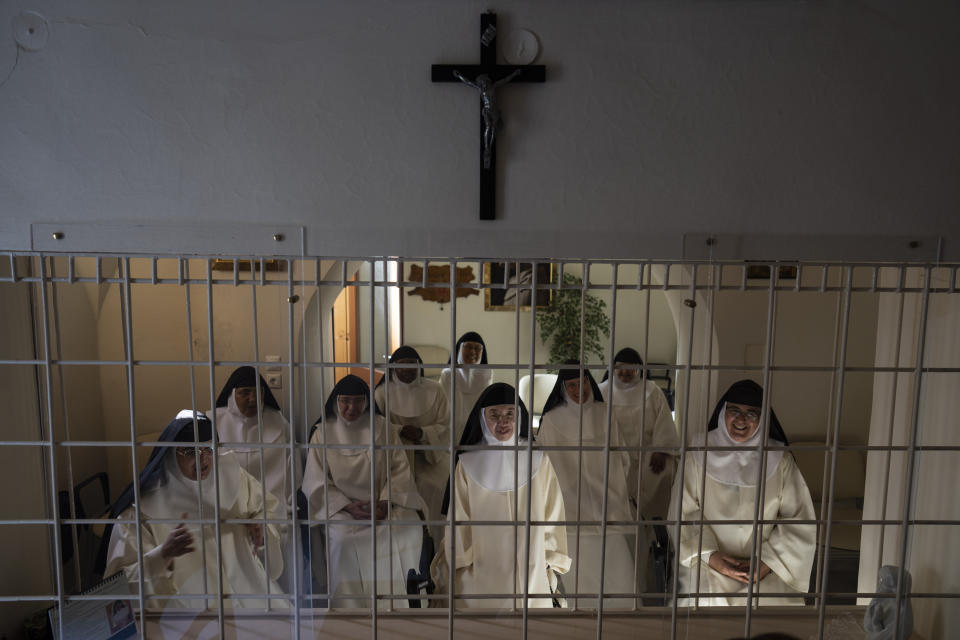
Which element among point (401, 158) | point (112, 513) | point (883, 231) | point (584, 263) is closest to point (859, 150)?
point (883, 231)

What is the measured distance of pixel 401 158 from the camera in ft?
5.23

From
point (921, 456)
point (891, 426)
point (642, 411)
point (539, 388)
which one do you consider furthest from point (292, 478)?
point (921, 456)

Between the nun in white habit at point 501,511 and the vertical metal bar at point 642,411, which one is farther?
the nun in white habit at point 501,511

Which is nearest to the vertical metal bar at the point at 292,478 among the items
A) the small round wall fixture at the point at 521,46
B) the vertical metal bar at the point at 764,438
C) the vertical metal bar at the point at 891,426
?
the small round wall fixture at the point at 521,46

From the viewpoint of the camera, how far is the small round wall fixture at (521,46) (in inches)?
61.4

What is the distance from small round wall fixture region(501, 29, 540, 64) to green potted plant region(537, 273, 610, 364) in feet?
1.95

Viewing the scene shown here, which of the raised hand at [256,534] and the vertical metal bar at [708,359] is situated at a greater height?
the vertical metal bar at [708,359]

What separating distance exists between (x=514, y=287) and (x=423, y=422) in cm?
49

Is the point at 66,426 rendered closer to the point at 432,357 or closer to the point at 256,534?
the point at 256,534

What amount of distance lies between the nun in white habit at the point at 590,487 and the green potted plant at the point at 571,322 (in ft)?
0.24

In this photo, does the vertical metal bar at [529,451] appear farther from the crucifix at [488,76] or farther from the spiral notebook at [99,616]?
the spiral notebook at [99,616]

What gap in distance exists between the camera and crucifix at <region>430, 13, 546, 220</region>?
1.53 meters

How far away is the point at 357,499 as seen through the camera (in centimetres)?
174

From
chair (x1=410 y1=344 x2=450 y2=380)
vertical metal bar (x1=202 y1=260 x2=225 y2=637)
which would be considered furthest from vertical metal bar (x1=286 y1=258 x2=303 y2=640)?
chair (x1=410 y1=344 x2=450 y2=380)
